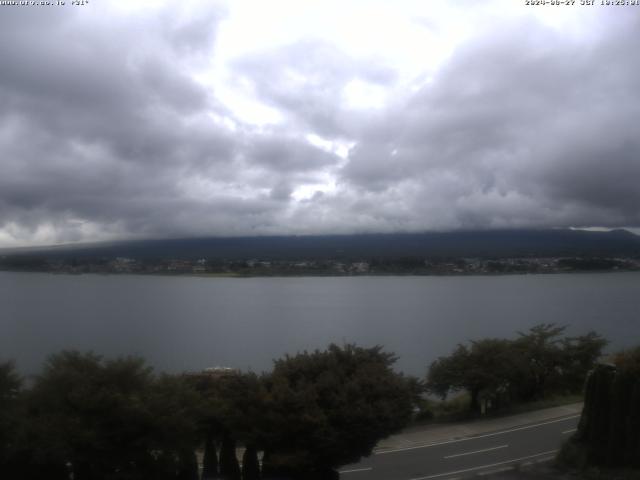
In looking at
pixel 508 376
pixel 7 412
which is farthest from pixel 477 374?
pixel 7 412

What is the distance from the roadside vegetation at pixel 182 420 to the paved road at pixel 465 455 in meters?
2.22

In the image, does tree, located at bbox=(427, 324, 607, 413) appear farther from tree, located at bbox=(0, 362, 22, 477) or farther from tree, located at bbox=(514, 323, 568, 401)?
tree, located at bbox=(0, 362, 22, 477)

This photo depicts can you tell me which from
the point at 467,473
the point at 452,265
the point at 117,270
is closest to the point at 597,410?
the point at 467,473

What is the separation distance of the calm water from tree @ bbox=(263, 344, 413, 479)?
24.8 meters

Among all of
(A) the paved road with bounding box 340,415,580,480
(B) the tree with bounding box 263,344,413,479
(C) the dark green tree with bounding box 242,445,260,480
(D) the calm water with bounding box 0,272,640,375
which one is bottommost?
(D) the calm water with bounding box 0,272,640,375

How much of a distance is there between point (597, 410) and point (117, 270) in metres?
105

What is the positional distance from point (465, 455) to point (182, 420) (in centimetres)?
834

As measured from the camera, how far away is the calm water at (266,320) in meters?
47.0

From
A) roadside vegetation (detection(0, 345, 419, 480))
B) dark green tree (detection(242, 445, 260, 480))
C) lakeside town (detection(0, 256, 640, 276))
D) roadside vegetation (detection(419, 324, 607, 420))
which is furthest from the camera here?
lakeside town (detection(0, 256, 640, 276))

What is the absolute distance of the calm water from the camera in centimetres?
4697

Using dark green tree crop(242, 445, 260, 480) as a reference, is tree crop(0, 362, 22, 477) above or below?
above

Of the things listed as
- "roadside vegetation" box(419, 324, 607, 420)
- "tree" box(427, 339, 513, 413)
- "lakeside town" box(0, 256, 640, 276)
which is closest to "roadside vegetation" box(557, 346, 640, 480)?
"roadside vegetation" box(419, 324, 607, 420)

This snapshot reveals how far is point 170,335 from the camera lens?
183 feet

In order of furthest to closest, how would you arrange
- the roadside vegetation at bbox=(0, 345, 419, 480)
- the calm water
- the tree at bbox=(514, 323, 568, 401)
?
the calm water
the tree at bbox=(514, 323, 568, 401)
the roadside vegetation at bbox=(0, 345, 419, 480)
